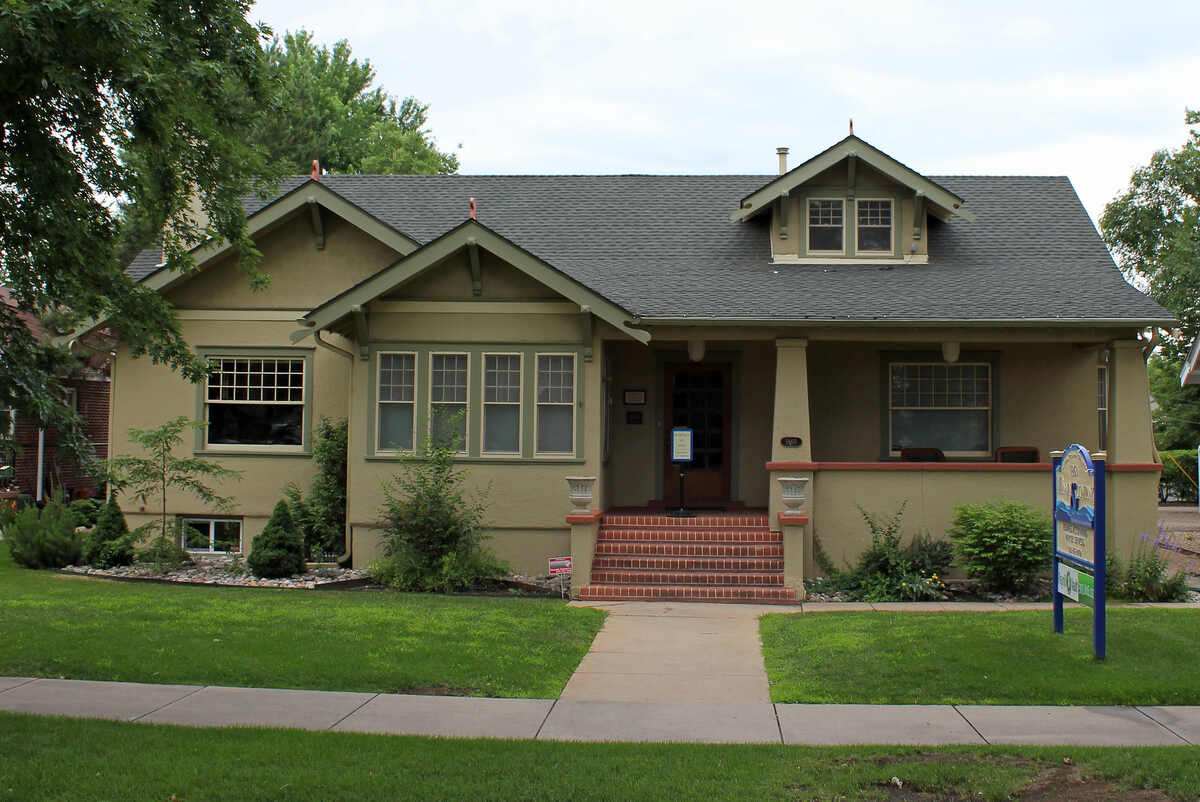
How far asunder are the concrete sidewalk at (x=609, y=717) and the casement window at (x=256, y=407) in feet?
26.1

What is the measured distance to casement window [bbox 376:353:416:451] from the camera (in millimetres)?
14500

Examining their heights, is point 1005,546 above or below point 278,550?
above

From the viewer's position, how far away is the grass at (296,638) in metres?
8.37

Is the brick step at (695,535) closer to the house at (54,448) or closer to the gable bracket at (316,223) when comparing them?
the gable bracket at (316,223)

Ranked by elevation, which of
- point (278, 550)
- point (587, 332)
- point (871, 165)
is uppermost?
point (871, 165)

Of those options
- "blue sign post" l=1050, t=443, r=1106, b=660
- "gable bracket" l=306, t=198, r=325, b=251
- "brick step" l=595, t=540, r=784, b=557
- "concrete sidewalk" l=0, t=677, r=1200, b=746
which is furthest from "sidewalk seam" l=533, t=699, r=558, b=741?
"gable bracket" l=306, t=198, r=325, b=251

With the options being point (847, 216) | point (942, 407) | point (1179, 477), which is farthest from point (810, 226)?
point (1179, 477)

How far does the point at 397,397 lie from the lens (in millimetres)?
14539

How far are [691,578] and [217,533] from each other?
24.5 ft

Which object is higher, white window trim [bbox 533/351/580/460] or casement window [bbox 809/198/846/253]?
casement window [bbox 809/198/846/253]

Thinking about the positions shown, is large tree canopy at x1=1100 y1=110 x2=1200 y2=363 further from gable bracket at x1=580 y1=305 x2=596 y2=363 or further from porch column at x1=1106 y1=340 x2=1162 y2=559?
gable bracket at x1=580 y1=305 x2=596 y2=363

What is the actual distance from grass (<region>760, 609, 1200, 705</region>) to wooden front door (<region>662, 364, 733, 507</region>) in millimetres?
5579

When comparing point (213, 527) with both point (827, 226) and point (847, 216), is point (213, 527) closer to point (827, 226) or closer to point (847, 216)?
point (827, 226)

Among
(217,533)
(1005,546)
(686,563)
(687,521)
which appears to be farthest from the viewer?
(217,533)
